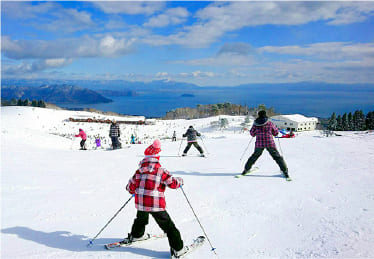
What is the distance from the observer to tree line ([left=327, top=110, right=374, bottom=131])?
185 ft

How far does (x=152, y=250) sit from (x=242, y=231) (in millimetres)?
1519

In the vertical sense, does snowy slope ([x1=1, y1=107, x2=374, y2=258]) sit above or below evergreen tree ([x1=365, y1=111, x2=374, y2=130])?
below

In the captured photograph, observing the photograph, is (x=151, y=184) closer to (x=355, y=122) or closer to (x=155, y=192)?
(x=155, y=192)

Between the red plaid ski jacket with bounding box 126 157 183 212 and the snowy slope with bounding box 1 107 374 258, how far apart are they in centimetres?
77

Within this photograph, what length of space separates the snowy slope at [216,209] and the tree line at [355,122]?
5897cm

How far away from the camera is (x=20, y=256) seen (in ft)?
10.9


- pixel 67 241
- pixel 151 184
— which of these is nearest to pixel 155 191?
pixel 151 184

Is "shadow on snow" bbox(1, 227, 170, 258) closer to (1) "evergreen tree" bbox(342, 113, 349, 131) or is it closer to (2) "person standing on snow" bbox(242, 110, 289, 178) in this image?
(2) "person standing on snow" bbox(242, 110, 289, 178)

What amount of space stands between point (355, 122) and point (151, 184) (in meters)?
69.6

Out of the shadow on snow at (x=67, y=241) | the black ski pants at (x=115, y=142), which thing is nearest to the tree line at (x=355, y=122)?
the black ski pants at (x=115, y=142)

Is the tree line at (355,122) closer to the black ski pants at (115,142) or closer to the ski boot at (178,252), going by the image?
the black ski pants at (115,142)

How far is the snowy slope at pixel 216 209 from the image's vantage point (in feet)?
11.5

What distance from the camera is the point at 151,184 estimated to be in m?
3.30

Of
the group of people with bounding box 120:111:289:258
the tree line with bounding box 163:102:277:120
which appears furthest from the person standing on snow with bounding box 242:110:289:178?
the tree line with bounding box 163:102:277:120
